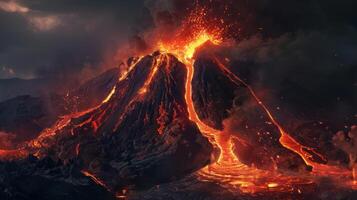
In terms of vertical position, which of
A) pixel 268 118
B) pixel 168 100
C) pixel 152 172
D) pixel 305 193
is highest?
pixel 168 100

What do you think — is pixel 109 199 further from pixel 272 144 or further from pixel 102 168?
pixel 272 144

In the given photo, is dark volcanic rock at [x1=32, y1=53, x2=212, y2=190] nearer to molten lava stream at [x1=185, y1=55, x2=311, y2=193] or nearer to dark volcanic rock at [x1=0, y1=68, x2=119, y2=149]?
molten lava stream at [x1=185, y1=55, x2=311, y2=193]

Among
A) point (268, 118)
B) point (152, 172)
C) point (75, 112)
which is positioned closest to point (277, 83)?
point (268, 118)

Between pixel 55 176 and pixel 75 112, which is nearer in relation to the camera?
pixel 55 176

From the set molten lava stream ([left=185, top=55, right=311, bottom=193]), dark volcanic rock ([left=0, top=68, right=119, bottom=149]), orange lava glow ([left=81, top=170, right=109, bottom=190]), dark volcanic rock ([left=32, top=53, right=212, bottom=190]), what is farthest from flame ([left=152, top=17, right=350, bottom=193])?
dark volcanic rock ([left=0, top=68, right=119, bottom=149])

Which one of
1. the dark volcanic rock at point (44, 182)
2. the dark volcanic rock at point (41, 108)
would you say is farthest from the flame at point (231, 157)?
the dark volcanic rock at point (41, 108)

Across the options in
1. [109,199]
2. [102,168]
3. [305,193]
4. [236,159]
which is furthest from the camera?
[102,168]

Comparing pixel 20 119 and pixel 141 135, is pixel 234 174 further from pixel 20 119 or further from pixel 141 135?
pixel 20 119

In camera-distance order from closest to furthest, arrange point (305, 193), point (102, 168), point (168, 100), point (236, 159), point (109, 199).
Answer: point (305, 193)
point (109, 199)
point (236, 159)
point (102, 168)
point (168, 100)

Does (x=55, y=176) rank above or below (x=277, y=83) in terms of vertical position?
below
